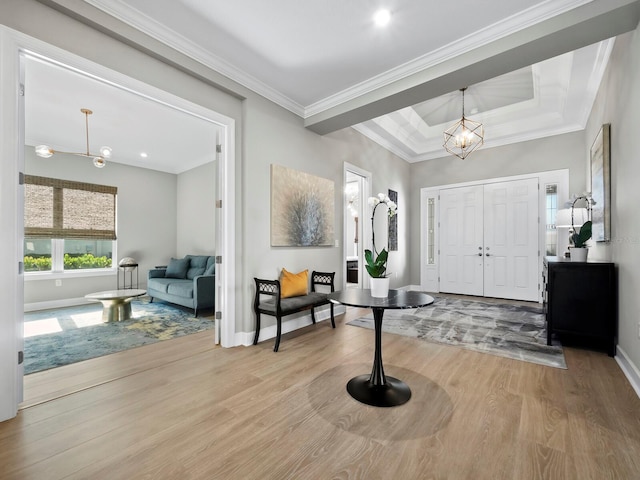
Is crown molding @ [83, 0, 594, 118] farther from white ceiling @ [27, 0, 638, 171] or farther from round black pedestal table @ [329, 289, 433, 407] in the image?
round black pedestal table @ [329, 289, 433, 407]

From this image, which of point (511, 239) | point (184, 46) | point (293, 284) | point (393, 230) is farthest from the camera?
point (393, 230)

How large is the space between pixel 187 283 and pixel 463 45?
16.3 ft

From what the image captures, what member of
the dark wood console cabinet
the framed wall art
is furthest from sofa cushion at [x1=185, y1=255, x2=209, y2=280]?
the framed wall art

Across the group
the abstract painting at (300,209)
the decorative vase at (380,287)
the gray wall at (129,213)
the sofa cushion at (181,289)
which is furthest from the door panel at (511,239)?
the gray wall at (129,213)

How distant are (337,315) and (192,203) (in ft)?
15.3

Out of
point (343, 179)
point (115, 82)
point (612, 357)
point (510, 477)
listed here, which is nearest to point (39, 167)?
point (115, 82)

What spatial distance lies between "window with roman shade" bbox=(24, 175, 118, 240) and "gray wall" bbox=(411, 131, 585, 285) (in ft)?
22.0

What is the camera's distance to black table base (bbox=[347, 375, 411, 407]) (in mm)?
2012

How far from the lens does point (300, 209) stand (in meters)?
3.89

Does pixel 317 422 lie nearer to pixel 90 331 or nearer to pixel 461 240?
pixel 90 331

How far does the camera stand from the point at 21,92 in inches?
75.7

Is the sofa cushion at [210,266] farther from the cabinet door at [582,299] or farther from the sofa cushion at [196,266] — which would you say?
the cabinet door at [582,299]

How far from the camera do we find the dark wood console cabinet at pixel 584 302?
110 inches

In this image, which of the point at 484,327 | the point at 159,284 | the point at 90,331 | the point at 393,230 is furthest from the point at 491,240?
the point at 90,331
